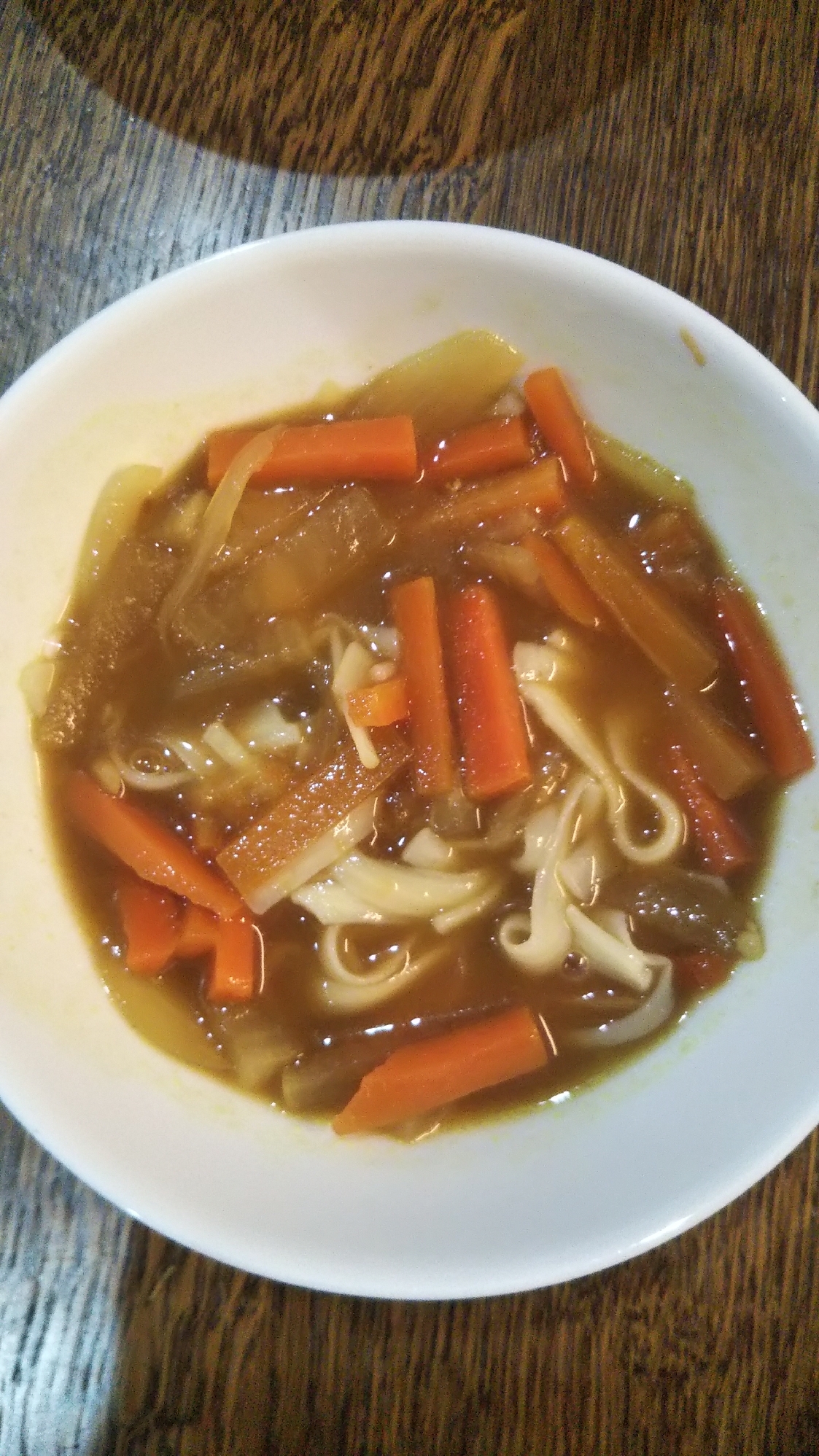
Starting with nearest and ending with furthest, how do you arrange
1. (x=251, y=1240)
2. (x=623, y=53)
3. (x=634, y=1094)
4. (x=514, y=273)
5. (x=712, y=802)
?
(x=251, y=1240) < (x=514, y=273) < (x=634, y=1094) < (x=712, y=802) < (x=623, y=53)

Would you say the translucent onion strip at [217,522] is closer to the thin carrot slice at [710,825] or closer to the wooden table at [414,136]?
the wooden table at [414,136]

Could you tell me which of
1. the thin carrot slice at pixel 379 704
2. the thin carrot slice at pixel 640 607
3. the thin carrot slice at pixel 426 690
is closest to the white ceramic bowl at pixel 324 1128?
the thin carrot slice at pixel 640 607

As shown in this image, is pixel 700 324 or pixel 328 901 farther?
pixel 328 901

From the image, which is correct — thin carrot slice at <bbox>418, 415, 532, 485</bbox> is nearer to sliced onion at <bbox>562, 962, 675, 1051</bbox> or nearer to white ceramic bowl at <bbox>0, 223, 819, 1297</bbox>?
white ceramic bowl at <bbox>0, 223, 819, 1297</bbox>

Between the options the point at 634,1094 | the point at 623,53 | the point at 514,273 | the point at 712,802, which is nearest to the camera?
the point at 514,273

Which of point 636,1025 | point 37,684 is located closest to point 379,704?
point 37,684

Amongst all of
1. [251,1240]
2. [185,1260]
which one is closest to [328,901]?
[251,1240]

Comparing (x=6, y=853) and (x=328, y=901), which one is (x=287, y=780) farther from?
(x=6, y=853)
